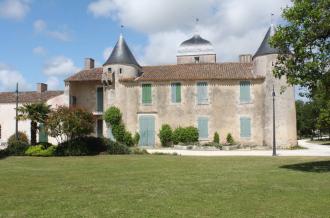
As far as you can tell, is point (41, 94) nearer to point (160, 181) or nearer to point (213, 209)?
point (160, 181)

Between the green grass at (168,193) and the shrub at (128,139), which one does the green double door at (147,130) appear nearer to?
the shrub at (128,139)

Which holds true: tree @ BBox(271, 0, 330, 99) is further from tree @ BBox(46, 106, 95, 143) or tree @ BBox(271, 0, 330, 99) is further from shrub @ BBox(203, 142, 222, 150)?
shrub @ BBox(203, 142, 222, 150)

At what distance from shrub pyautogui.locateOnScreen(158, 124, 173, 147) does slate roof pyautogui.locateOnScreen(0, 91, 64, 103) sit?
1158 centimetres

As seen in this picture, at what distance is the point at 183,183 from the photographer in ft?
34.5

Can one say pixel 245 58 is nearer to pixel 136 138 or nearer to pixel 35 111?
pixel 136 138

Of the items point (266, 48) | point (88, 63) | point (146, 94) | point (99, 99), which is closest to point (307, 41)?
point (266, 48)

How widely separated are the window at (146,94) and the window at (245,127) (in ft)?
22.7

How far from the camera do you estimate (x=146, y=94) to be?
103 ft

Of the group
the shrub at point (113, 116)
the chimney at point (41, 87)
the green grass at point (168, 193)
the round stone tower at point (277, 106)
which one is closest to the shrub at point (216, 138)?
the round stone tower at point (277, 106)

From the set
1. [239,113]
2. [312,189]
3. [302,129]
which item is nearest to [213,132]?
[239,113]

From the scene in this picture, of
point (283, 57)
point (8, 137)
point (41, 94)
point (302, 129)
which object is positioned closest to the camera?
point (283, 57)

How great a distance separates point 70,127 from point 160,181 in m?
12.4

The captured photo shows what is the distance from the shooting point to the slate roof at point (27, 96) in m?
36.5

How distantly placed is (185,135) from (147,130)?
3001 millimetres
